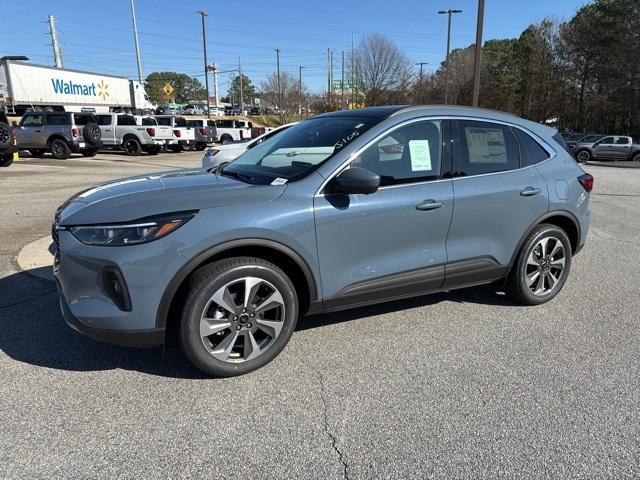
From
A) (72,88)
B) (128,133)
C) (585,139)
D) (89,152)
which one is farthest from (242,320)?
(72,88)

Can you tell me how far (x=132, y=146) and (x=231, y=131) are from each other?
8.26m

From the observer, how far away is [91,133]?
20031 millimetres

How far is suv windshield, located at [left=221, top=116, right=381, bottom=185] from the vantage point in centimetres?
339

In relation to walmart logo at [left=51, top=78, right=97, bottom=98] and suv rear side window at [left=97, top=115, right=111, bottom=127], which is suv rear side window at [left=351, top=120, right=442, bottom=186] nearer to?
suv rear side window at [left=97, top=115, right=111, bottom=127]

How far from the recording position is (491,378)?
10.3ft

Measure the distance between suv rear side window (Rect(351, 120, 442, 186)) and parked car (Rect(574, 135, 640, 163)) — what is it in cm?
2682

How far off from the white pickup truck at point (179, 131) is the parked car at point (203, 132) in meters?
0.49

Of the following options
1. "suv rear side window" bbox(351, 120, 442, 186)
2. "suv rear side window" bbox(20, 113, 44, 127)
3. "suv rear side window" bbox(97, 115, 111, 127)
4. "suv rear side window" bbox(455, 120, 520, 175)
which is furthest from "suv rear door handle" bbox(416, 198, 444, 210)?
"suv rear side window" bbox(97, 115, 111, 127)

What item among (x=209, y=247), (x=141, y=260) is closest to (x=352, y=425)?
(x=209, y=247)

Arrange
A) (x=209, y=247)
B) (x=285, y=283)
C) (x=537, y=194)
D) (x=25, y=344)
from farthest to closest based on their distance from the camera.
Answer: (x=537, y=194) < (x=25, y=344) < (x=285, y=283) < (x=209, y=247)

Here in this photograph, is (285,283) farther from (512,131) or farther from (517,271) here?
(512,131)

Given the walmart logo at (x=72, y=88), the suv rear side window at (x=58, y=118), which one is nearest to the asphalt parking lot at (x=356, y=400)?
the suv rear side window at (x=58, y=118)

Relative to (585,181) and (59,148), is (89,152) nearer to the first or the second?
(59,148)

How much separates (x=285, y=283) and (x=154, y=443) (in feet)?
3.82
